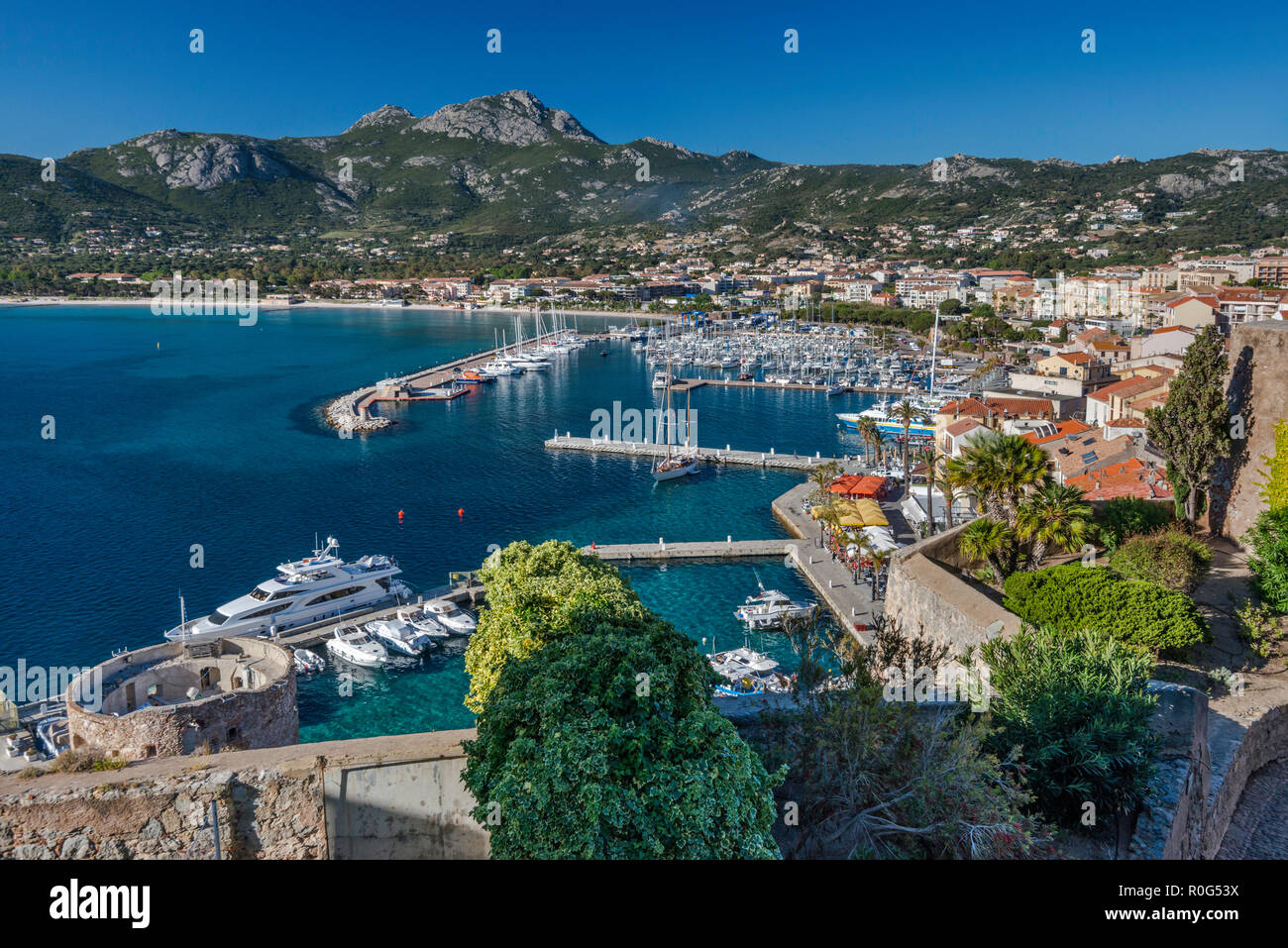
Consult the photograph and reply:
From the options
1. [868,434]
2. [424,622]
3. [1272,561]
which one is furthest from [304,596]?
[868,434]

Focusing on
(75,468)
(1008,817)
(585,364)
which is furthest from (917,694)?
(585,364)

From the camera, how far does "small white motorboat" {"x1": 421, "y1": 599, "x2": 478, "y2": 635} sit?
72.7 ft

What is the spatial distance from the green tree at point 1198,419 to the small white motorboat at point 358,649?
1798 centimetres

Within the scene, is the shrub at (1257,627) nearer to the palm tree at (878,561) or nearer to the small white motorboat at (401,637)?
the palm tree at (878,561)

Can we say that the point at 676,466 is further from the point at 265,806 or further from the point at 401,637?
the point at 265,806

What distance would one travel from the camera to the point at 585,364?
7575cm

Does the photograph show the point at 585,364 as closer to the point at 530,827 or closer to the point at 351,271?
the point at 530,827

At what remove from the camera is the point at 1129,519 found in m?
16.6

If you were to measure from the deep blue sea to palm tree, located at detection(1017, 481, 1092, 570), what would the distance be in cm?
747

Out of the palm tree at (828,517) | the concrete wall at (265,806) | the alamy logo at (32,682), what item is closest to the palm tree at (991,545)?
the palm tree at (828,517)

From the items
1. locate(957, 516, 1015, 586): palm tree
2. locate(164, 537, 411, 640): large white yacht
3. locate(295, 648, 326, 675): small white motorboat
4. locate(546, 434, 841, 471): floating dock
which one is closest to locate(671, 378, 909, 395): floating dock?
locate(546, 434, 841, 471): floating dock

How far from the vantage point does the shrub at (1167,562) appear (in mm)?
13188

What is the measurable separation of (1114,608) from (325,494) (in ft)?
104

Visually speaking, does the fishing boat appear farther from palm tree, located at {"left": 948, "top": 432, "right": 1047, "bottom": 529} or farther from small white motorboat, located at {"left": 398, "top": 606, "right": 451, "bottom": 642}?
small white motorboat, located at {"left": 398, "top": 606, "right": 451, "bottom": 642}
